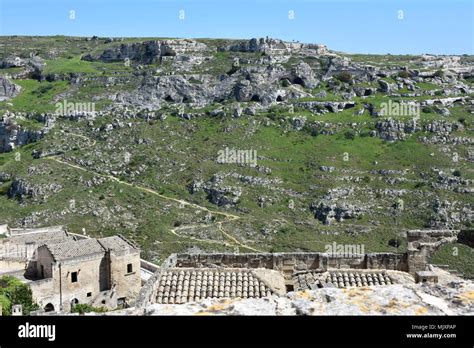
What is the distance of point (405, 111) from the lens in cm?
8638

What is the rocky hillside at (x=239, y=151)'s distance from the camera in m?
62.6

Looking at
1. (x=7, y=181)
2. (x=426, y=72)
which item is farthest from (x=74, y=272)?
(x=426, y=72)

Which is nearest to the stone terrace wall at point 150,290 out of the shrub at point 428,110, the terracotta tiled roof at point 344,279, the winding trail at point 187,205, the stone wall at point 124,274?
the terracotta tiled roof at point 344,279

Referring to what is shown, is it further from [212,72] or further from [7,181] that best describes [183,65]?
[7,181]

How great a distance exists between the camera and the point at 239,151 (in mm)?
78000

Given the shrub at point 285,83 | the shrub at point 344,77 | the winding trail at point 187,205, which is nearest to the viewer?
the winding trail at point 187,205

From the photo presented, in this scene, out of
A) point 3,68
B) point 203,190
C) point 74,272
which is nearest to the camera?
point 74,272

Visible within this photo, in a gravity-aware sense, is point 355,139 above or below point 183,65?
below

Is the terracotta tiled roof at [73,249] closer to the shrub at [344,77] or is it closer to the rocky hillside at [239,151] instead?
the rocky hillside at [239,151]

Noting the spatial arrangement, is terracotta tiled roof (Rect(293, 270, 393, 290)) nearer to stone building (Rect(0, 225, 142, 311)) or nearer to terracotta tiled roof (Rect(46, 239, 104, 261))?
stone building (Rect(0, 225, 142, 311))

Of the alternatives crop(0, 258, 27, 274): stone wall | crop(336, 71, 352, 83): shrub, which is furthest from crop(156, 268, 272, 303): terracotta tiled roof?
crop(336, 71, 352, 83): shrub

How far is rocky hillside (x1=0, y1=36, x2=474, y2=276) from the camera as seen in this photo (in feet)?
205

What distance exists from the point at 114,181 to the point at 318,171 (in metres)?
27.4
